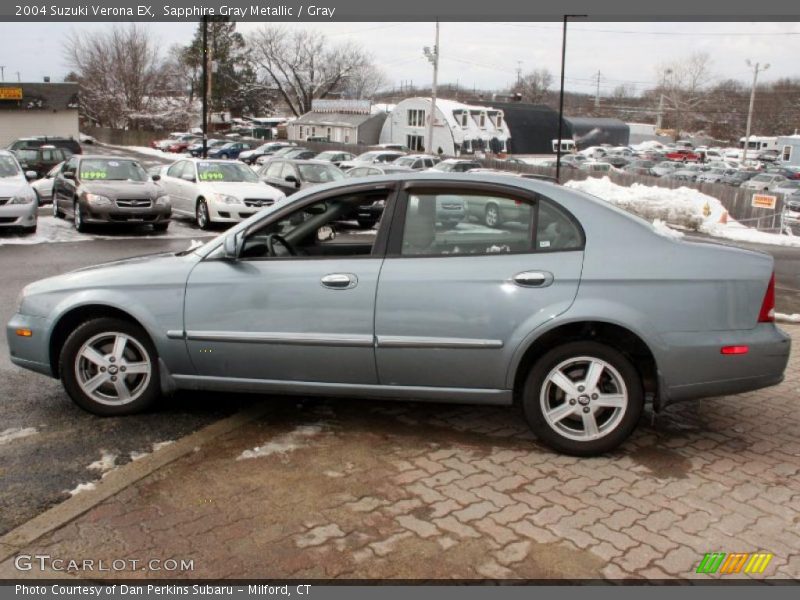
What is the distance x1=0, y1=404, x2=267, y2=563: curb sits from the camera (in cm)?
330

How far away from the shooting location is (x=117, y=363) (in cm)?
477

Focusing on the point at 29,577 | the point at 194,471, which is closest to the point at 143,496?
the point at 194,471

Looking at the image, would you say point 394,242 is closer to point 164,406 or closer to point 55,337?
point 164,406

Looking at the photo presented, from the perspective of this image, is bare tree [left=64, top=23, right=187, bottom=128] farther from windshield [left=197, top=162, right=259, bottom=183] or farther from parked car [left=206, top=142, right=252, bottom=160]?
windshield [left=197, top=162, right=259, bottom=183]

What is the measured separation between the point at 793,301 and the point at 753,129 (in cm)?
9752

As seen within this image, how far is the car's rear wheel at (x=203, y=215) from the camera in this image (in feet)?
52.5

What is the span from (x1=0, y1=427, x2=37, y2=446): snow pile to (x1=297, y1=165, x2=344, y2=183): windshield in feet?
48.4

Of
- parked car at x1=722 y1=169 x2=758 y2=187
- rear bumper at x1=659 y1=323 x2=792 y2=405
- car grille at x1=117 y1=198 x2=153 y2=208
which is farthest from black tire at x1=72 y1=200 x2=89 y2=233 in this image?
parked car at x1=722 y1=169 x2=758 y2=187

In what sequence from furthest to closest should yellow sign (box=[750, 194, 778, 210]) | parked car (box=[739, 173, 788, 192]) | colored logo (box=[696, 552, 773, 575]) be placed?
parked car (box=[739, 173, 788, 192])
yellow sign (box=[750, 194, 778, 210])
colored logo (box=[696, 552, 773, 575])

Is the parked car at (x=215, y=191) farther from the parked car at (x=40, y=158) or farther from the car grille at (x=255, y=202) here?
the parked car at (x=40, y=158)

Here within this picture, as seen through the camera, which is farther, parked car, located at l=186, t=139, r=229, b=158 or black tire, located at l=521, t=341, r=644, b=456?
parked car, located at l=186, t=139, r=229, b=158

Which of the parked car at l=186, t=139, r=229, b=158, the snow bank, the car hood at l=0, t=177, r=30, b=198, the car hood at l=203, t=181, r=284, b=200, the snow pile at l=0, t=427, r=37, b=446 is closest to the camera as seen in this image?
the snow pile at l=0, t=427, r=37, b=446

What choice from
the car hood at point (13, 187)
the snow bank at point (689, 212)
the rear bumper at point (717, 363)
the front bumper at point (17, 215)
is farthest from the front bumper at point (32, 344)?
the snow bank at point (689, 212)

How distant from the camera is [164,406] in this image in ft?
16.6
